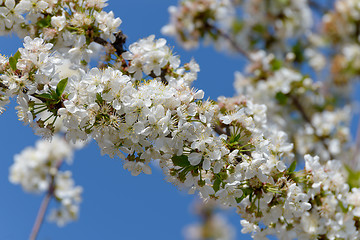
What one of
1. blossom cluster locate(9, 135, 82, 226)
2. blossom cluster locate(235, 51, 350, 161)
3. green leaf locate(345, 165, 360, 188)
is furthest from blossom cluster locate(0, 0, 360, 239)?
blossom cluster locate(9, 135, 82, 226)

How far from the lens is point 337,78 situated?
→ 5.91 metres

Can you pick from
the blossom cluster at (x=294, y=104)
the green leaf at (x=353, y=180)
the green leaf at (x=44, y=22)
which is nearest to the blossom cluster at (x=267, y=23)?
the blossom cluster at (x=294, y=104)

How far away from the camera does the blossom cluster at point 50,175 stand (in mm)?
5461

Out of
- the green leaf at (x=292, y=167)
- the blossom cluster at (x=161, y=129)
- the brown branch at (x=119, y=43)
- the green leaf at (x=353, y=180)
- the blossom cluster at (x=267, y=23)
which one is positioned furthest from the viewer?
the blossom cluster at (x=267, y=23)

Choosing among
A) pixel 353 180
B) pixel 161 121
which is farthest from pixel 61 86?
pixel 353 180

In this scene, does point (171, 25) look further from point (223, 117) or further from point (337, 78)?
point (337, 78)

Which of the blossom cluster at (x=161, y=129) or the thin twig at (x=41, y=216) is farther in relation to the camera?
the thin twig at (x=41, y=216)

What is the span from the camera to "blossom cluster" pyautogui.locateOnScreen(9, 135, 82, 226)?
5461 mm

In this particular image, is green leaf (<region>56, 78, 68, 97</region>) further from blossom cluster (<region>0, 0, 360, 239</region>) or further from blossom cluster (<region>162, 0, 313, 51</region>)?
blossom cluster (<region>162, 0, 313, 51</region>)

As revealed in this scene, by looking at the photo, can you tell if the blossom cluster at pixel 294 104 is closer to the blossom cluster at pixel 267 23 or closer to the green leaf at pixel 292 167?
the blossom cluster at pixel 267 23

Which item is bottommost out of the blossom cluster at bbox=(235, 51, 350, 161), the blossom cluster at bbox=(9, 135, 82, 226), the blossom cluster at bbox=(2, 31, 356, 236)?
the blossom cluster at bbox=(2, 31, 356, 236)

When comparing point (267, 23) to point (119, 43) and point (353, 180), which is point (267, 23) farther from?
point (119, 43)

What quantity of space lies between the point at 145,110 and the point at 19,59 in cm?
56

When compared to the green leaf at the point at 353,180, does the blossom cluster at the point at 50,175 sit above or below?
above
